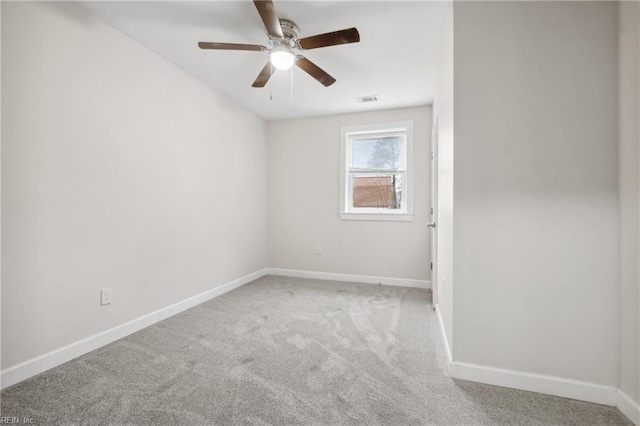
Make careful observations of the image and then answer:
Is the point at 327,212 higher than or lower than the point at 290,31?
lower

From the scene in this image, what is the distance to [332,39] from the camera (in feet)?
6.52

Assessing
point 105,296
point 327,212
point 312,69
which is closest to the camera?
point 105,296

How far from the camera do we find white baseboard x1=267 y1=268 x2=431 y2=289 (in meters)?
3.95

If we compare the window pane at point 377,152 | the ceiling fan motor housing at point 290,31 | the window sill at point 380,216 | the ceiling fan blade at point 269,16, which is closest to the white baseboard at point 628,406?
the window sill at point 380,216

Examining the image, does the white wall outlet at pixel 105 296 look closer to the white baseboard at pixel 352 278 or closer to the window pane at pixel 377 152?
the white baseboard at pixel 352 278

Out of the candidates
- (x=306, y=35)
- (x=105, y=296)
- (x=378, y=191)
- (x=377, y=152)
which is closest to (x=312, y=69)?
(x=306, y=35)

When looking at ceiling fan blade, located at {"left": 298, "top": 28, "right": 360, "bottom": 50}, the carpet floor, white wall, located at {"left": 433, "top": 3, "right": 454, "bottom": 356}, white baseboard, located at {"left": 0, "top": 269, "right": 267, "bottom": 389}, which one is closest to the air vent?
white wall, located at {"left": 433, "top": 3, "right": 454, "bottom": 356}

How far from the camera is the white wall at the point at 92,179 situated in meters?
1.78

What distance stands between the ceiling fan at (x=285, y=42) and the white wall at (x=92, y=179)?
0.86 m

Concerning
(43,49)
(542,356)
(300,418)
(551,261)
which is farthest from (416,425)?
(43,49)

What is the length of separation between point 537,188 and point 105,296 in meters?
3.01

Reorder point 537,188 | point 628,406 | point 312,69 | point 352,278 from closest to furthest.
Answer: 1. point 628,406
2. point 537,188
3. point 312,69
4. point 352,278

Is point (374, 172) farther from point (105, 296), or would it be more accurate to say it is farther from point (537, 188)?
point (105, 296)

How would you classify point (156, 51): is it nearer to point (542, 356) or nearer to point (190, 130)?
point (190, 130)
